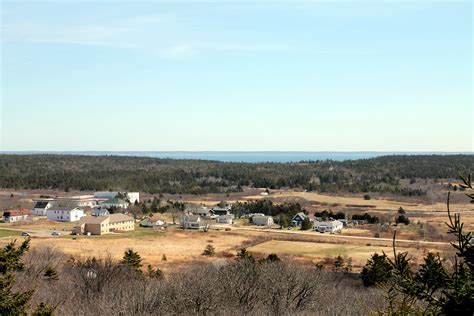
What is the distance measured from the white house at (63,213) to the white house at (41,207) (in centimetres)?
378

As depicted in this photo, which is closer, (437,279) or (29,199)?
(437,279)

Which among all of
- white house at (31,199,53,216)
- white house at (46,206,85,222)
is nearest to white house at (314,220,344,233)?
white house at (46,206,85,222)

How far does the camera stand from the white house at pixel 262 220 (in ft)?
272

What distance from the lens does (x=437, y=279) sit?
23.5ft

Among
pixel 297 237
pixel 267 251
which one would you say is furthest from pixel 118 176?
pixel 267 251

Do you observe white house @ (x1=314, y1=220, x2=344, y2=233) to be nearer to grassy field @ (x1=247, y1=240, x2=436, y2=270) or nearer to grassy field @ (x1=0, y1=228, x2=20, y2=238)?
grassy field @ (x1=247, y1=240, x2=436, y2=270)

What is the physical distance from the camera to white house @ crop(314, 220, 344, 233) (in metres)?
74.5

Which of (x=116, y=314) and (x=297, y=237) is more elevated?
(x=116, y=314)

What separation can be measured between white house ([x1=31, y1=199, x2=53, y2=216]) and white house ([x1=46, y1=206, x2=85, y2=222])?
3777 mm

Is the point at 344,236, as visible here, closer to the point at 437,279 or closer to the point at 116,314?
the point at 116,314

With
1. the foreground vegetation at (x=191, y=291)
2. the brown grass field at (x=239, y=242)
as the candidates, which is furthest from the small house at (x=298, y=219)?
the foreground vegetation at (x=191, y=291)

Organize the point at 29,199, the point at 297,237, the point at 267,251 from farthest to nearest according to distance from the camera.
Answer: the point at 29,199, the point at 297,237, the point at 267,251

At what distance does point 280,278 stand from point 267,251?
2866 cm

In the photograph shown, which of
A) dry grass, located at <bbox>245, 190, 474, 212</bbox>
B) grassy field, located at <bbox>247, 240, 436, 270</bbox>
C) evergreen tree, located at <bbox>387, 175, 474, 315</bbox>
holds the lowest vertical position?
grassy field, located at <bbox>247, 240, 436, 270</bbox>
